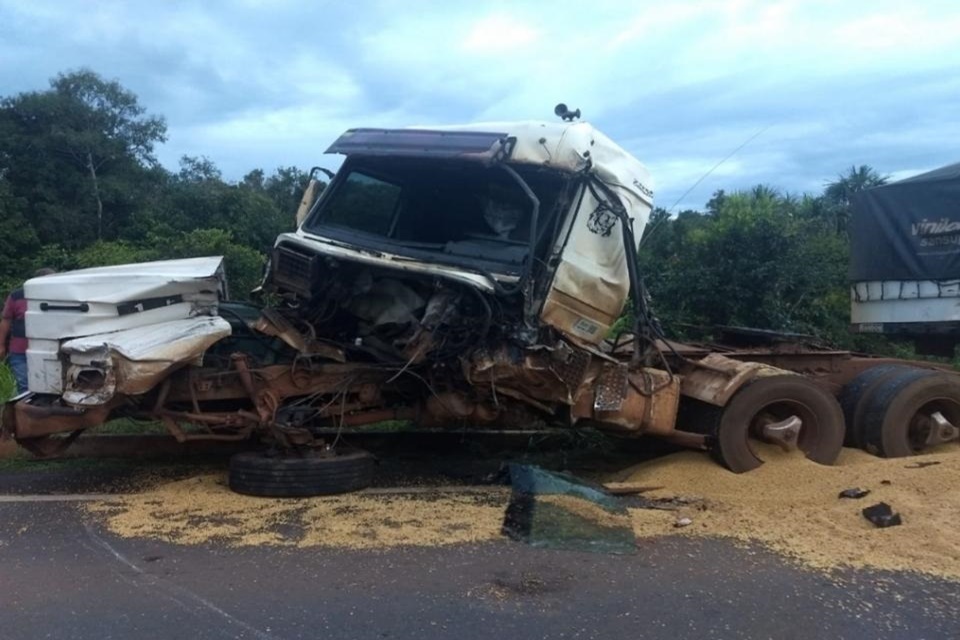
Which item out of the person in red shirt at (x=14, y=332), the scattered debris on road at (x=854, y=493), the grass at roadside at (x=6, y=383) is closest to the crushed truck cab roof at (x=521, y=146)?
the scattered debris on road at (x=854, y=493)

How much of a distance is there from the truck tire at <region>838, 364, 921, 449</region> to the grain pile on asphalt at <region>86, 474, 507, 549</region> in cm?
310

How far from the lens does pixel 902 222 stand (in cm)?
827


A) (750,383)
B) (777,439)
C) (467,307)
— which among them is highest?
(467,307)

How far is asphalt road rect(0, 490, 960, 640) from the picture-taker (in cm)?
388

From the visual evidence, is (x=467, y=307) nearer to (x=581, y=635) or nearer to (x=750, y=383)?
(x=750, y=383)

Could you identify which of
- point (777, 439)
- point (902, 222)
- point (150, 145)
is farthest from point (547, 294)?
point (150, 145)

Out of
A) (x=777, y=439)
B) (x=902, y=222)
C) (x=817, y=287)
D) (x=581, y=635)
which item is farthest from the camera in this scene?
(x=817, y=287)

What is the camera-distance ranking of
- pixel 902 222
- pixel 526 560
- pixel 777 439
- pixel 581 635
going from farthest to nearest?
pixel 902 222 → pixel 777 439 → pixel 526 560 → pixel 581 635

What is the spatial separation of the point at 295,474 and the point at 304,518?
518 millimetres

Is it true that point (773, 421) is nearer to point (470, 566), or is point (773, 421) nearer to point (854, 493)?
point (854, 493)

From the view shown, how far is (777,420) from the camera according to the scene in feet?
22.1

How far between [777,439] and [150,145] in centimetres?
3223

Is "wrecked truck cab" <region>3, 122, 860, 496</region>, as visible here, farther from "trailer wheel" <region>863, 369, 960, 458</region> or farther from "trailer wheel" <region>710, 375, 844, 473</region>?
"trailer wheel" <region>863, 369, 960, 458</region>

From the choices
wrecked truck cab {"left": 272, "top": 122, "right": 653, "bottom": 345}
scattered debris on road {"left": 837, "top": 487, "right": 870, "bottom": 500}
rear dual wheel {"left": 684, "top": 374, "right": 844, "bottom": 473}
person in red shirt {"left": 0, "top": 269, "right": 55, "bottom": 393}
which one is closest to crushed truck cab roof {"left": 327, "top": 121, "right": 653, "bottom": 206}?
wrecked truck cab {"left": 272, "top": 122, "right": 653, "bottom": 345}
